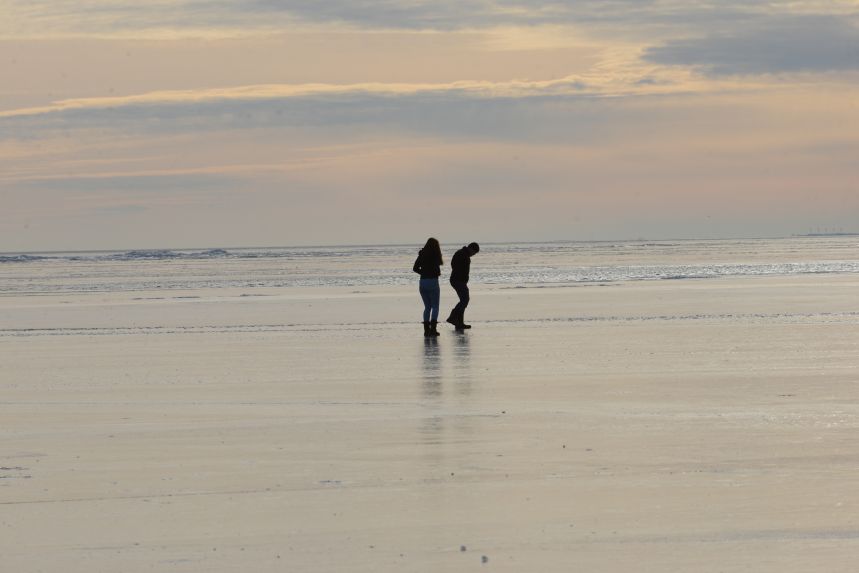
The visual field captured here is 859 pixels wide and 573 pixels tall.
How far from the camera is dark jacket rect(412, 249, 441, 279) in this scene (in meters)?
21.6

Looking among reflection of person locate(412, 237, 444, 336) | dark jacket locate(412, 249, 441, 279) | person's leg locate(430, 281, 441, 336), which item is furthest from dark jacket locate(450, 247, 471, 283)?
person's leg locate(430, 281, 441, 336)

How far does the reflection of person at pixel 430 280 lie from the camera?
67.7 ft

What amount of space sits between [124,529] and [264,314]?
20.7 meters

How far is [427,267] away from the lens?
71.3ft

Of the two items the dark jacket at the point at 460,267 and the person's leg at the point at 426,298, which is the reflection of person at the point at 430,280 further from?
the dark jacket at the point at 460,267

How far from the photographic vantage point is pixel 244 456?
873cm

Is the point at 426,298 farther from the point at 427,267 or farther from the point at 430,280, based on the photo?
the point at 427,267

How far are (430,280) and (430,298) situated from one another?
57 cm

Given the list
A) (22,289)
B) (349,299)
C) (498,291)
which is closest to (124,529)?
(349,299)

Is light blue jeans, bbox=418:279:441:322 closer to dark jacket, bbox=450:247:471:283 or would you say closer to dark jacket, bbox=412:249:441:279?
dark jacket, bbox=412:249:441:279

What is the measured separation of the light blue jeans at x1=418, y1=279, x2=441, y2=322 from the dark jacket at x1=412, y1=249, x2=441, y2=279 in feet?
0.61

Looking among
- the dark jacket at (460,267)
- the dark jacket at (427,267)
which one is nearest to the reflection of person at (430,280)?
the dark jacket at (427,267)

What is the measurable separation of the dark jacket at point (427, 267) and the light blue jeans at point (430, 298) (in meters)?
0.18

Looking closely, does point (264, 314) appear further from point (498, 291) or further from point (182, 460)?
point (182, 460)
